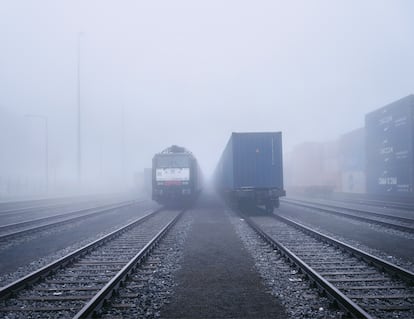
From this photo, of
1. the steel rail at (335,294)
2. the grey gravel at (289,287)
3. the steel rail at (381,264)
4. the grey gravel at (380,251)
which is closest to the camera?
the steel rail at (335,294)

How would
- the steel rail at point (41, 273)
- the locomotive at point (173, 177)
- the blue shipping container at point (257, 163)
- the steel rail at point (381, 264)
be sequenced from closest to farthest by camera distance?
the steel rail at point (41, 273), the steel rail at point (381, 264), the blue shipping container at point (257, 163), the locomotive at point (173, 177)

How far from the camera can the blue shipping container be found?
17.4 meters

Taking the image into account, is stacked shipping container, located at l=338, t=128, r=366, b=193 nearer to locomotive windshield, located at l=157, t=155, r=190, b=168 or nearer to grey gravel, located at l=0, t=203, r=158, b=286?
locomotive windshield, located at l=157, t=155, r=190, b=168

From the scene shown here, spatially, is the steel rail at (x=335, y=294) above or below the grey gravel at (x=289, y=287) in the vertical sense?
above

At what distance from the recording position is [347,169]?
41.6 meters

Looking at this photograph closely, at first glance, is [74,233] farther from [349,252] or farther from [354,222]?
[354,222]

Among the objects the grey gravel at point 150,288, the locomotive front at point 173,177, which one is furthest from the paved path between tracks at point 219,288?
the locomotive front at point 173,177

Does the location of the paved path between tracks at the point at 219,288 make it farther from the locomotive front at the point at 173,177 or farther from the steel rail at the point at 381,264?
the locomotive front at the point at 173,177

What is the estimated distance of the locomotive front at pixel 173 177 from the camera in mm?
21344

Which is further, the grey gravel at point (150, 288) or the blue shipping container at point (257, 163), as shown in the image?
the blue shipping container at point (257, 163)

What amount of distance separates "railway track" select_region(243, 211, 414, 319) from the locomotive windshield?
12.4m

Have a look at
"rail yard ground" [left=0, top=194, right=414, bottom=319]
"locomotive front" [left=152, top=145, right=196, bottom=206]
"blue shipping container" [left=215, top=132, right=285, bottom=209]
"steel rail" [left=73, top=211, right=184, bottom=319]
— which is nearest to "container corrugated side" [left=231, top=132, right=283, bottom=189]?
"blue shipping container" [left=215, top=132, right=285, bottom=209]

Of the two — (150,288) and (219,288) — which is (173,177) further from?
(219,288)

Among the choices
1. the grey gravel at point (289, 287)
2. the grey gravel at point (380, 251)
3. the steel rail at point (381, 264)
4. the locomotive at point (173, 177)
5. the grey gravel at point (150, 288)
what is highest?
the locomotive at point (173, 177)
